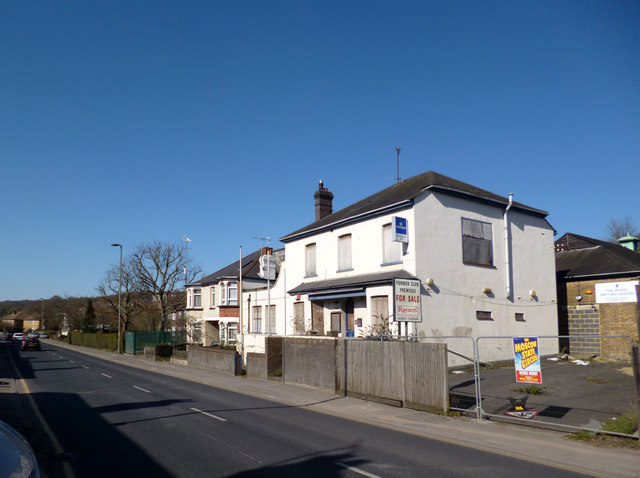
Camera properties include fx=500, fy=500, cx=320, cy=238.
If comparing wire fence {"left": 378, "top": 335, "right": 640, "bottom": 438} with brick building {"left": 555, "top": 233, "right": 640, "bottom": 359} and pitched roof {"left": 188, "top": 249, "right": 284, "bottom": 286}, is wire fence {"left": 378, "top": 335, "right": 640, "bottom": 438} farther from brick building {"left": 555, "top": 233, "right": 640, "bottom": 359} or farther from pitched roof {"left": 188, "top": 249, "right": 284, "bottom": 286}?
pitched roof {"left": 188, "top": 249, "right": 284, "bottom": 286}

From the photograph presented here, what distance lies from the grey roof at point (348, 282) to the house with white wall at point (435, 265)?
0.22 ft

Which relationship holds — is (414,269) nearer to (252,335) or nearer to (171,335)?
(252,335)

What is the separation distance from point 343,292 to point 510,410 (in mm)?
11547

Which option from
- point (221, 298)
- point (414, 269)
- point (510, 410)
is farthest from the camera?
point (221, 298)

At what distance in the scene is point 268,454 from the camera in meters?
8.87

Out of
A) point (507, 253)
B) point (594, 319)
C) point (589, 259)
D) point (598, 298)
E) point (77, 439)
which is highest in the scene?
point (507, 253)

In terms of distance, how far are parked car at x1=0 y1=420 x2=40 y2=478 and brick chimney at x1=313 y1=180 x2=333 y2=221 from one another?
2844cm

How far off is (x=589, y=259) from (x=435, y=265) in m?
12.3

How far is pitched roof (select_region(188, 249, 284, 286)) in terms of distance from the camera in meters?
43.7

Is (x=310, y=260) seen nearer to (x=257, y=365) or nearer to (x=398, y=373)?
(x=257, y=365)

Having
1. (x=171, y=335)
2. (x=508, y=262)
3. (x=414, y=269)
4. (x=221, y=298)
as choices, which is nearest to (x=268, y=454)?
(x=414, y=269)

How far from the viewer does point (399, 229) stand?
2134cm

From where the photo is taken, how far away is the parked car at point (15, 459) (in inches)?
163

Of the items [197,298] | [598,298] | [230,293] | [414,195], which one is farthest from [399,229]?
[197,298]
